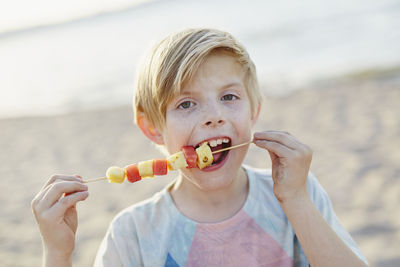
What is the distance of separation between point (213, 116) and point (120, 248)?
0.89m

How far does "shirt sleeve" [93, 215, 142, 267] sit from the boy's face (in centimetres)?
47

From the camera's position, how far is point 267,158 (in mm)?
6070

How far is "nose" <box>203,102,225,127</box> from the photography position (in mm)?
2234

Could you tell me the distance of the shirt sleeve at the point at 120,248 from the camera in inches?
90.4

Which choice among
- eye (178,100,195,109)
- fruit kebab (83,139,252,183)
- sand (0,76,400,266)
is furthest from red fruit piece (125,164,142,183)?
sand (0,76,400,266)

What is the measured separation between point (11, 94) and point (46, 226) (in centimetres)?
1262

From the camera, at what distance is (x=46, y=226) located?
7.05ft

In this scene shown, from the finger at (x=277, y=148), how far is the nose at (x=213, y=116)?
0.24 meters

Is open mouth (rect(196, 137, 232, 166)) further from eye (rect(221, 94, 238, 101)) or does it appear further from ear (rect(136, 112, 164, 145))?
ear (rect(136, 112, 164, 145))

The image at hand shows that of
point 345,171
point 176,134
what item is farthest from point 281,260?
point 345,171

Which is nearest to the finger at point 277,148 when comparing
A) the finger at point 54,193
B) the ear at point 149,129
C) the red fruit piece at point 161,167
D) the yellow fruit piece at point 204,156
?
the yellow fruit piece at point 204,156

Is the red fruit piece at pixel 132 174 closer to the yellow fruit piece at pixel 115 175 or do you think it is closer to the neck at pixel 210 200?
the yellow fruit piece at pixel 115 175

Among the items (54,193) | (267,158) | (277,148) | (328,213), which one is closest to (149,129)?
(54,193)

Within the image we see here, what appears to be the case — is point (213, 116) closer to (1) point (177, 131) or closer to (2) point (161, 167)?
(1) point (177, 131)
